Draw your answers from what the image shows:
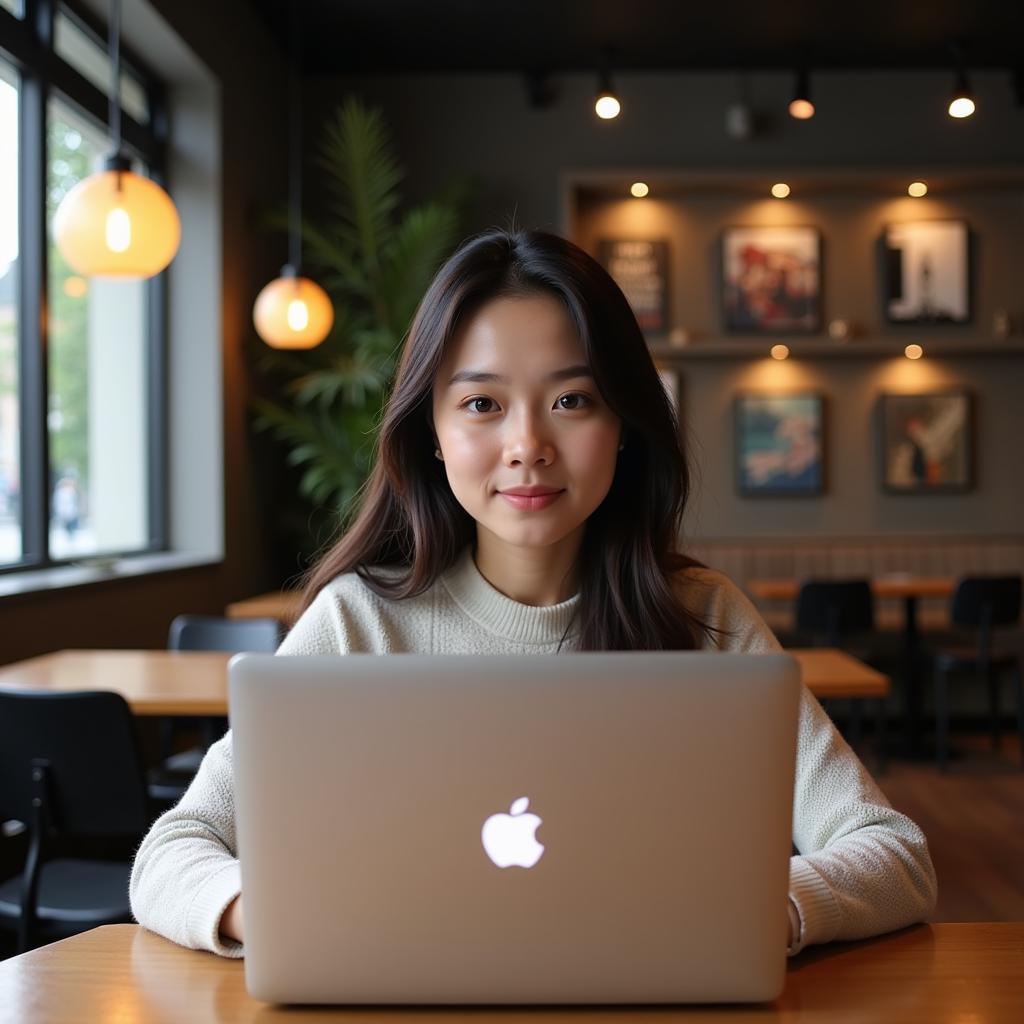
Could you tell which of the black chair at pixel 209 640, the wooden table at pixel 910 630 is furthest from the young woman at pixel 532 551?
the wooden table at pixel 910 630

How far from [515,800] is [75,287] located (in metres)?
4.52

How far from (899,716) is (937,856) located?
104 inches

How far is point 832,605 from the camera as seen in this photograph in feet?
19.2

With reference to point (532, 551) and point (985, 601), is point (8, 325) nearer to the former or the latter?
point (532, 551)

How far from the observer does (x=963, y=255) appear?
7.00 meters

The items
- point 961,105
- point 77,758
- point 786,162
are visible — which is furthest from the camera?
point 786,162

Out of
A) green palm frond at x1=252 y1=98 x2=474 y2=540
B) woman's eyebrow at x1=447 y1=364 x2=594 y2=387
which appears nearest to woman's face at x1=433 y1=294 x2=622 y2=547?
woman's eyebrow at x1=447 y1=364 x2=594 y2=387

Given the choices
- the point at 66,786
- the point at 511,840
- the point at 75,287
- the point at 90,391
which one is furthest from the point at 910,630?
the point at 511,840

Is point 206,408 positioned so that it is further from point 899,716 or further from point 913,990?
point 913,990

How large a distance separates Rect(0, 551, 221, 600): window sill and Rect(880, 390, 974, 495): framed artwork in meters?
3.71

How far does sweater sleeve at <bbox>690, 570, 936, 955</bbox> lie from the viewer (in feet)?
3.51

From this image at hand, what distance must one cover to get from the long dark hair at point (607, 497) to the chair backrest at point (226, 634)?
2.37 metres

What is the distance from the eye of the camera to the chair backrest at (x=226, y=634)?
386 centimetres

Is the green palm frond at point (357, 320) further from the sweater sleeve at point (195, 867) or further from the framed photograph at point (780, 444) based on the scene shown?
the sweater sleeve at point (195, 867)
